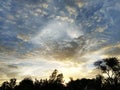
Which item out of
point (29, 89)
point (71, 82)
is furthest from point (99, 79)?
point (29, 89)

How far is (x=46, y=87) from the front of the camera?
84562 mm

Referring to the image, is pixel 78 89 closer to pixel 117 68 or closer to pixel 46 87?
pixel 46 87

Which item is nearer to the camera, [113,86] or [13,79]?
[113,86]

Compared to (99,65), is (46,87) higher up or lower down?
lower down

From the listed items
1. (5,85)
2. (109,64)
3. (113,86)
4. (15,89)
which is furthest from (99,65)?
(5,85)

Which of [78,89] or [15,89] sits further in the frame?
[15,89]

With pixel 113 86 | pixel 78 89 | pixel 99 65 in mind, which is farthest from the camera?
pixel 78 89

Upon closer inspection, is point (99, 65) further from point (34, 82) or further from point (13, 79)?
point (13, 79)

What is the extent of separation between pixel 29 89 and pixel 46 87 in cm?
686

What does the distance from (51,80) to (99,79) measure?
70.0 feet

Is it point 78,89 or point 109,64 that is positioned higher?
point 109,64

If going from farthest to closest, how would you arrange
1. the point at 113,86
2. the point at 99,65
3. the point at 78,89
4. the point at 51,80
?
the point at 51,80, the point at 78,89, the point at 99,65, the point at 113,86

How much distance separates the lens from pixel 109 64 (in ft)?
244

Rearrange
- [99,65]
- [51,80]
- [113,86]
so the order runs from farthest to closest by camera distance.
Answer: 1. [51,80]
2. [99,65]
3. [113,86]
